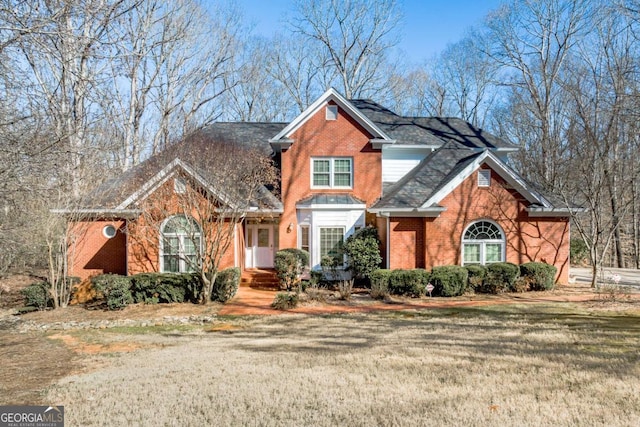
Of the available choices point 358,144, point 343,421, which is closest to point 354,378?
point 343,421

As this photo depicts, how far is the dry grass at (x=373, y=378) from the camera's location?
502 centimetres

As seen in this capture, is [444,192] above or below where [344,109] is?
below

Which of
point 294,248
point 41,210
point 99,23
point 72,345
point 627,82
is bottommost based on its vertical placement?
point 72,345

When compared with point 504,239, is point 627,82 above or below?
above

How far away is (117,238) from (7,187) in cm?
1152

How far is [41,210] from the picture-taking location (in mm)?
12867

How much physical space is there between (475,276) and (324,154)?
8403 millimetres

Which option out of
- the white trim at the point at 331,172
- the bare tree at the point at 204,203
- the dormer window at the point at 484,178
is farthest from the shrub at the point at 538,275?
the bare tree at the point at 204,203

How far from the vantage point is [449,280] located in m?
14.8

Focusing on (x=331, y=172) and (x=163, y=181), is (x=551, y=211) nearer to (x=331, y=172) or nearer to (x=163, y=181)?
(x=331, y=172)

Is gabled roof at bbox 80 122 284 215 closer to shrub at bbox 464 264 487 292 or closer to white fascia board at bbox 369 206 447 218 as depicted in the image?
white fascia board at bbox 369 206 447 218

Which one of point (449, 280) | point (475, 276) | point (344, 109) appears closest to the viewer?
point (449, 280)

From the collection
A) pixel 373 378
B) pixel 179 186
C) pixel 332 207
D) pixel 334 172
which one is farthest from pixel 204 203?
pixel 373 378

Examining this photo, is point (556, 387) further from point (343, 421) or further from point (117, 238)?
point (117, 238)
